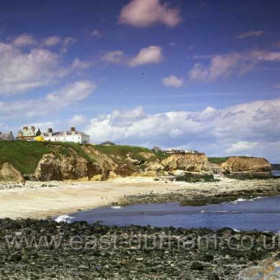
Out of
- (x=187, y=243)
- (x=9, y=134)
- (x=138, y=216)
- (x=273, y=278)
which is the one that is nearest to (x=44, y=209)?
(x=138, y=216)

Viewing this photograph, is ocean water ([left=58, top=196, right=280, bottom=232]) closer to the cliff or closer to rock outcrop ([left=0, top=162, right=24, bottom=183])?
rock outcrop ([left=0, top=162, right=24, bottom=183])

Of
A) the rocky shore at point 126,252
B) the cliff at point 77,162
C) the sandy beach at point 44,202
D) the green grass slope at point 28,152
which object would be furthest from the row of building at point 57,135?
the rocky shore at point 126,252

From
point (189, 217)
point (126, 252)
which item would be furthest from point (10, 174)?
point (126, 252)

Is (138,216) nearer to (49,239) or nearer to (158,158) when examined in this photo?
(49,239)

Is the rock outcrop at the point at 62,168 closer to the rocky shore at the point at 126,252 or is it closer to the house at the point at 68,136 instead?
the rocky shore at the point at 126,252

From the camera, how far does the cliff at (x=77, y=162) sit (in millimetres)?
73562

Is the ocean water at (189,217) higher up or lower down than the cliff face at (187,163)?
lower down

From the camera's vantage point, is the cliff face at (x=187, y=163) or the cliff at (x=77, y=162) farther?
the cliff face at (x=187, y=163)

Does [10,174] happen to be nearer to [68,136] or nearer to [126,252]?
[126,252]

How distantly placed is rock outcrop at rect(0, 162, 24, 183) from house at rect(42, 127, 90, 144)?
7214 cm

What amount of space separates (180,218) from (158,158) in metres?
87.9

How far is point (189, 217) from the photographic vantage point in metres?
A: 35.5

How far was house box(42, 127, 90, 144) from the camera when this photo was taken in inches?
5630

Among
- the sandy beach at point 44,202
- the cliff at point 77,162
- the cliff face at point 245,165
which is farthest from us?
the cliff face at point 245,165
